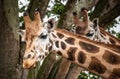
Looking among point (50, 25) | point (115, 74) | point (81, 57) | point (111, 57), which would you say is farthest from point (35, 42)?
point (115, 74)

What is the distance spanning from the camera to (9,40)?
775 cm

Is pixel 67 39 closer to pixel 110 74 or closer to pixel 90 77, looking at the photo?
pixel 110 74

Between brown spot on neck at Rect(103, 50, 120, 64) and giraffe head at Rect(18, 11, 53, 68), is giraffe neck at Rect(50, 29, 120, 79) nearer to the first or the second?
brown spot on neck at Rect(103, 50, 120, 64)

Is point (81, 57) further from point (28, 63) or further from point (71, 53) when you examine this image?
point (28, 63)

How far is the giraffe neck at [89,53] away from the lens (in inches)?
197

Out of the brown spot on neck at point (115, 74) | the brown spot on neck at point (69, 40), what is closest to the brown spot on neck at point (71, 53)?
the brown spot on neck at point (69, 40)

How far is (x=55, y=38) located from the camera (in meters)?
5.45

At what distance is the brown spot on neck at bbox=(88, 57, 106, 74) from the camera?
16.6 feet

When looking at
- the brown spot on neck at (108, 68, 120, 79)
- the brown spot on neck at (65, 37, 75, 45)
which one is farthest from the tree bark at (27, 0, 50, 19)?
the brown spot on neck at (108, 68, 120, 79)

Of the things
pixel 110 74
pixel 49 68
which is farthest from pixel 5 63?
pixel 110 74

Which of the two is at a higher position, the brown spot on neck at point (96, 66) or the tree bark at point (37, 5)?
the tree bark at point (37, 5)

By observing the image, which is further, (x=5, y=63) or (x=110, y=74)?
(x=5, y=63)

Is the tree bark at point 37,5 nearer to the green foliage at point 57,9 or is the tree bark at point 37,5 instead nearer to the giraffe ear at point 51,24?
the green foliage at point 57,9

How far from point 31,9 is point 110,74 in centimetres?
338
